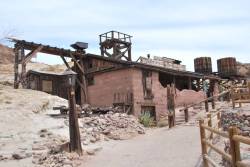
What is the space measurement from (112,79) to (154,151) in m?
13.6

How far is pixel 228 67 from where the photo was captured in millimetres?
44906

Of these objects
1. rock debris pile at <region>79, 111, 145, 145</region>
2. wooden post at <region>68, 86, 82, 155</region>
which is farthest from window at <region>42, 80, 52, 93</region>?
wooden post at <region>68, 86, 82, 155</region>

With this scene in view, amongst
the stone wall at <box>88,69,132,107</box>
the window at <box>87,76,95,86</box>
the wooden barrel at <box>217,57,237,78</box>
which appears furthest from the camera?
the wooden barrel at <box>217,57,237,78</box>

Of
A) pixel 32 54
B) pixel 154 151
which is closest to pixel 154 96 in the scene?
pixel 32 54

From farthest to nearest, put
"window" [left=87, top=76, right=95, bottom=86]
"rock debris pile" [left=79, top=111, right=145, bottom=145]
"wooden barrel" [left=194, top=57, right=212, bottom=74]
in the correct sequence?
1. "wooden barrel" [left=194, top=57, right=212, bottom=74]
2. "window" [left=87, top=76, right=95, bottom=86]
3. "rock debris pile" [left=79, top=111, right=145, bottom=145]

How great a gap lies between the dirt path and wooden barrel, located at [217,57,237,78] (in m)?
26.8

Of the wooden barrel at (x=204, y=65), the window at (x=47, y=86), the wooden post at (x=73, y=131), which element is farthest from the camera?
the wooden barrel at (x=204, y=65)

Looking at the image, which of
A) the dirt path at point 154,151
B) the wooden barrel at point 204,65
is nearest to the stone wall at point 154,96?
the dirt path at point 154,151

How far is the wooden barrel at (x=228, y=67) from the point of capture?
44.7 metres

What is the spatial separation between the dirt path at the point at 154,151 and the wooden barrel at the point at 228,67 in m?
26.8

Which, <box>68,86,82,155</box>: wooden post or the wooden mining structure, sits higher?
the wooden mining structure

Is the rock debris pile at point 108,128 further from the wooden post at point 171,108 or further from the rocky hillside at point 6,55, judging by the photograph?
the rocky hillside at point 6,55

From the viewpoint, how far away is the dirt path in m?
12.9

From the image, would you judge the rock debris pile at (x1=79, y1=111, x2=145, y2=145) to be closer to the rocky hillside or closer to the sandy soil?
the sandy soil
